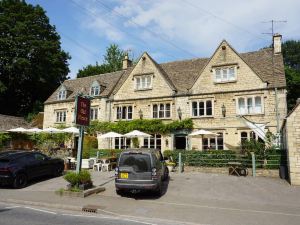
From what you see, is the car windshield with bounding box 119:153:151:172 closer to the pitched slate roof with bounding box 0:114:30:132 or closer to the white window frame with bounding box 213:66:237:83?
the white window frame with bounding box 213:66:237:83

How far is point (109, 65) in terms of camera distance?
60.3m

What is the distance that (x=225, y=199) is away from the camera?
13203 mm

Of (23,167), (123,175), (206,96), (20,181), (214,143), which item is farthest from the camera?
(206,96)

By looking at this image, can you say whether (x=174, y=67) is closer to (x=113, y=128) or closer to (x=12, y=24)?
(x=113, y=128)

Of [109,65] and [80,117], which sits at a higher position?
[109,65]

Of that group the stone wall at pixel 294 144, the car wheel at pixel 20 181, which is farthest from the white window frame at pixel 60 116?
the stone wall at pixel 294 144

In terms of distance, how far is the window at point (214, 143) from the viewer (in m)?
27.2

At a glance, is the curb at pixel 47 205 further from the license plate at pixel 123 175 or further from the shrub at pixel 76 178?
the license plate at pixel 123 175

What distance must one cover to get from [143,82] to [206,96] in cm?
754

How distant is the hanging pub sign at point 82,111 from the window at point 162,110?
49.8 feet

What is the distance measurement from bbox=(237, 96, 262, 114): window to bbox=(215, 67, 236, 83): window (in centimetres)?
234

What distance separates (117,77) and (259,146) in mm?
21561

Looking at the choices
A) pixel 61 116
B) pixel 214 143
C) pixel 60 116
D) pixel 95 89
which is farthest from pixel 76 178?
pixel 60 116

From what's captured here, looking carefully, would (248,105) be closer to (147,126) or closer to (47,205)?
(147,126)
